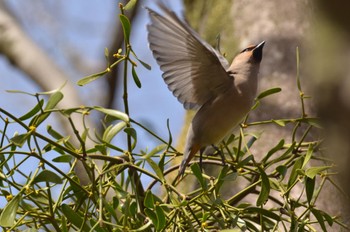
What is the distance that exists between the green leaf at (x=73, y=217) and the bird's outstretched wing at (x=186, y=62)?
13.8 inches

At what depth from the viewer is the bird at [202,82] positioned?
120 centimetres

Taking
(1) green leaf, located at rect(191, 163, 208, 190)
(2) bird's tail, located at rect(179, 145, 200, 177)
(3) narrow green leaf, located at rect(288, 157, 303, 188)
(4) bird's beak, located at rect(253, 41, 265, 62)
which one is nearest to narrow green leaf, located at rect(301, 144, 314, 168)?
(3) narrow green leaf, located at rect(288, 157, 303, 188)

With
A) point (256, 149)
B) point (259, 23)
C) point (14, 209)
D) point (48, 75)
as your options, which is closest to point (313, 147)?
point (14, 209)

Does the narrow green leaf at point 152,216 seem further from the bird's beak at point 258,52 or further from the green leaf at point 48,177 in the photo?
the bird's beak at point 258,52

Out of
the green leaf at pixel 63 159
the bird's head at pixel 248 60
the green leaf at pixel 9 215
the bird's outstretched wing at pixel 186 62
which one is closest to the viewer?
the green leaf at pixel 9 215

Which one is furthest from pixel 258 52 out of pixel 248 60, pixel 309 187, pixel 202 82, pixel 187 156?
pixel 309 187

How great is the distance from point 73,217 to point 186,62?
1.43ft

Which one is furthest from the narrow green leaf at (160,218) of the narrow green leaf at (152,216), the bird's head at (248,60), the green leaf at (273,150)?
the bird's head at (248,60)

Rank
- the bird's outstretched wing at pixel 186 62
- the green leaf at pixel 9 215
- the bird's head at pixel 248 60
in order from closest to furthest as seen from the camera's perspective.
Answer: the green leaf at pixel 9 215, the bird's outstretched wing at pixel 186 62, the bird's head at pixel 248 60

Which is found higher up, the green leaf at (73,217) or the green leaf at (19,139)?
the green leaf at (19,139)

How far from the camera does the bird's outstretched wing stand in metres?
1.17

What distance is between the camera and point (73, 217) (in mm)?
960

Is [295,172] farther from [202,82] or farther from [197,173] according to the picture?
[202,82]

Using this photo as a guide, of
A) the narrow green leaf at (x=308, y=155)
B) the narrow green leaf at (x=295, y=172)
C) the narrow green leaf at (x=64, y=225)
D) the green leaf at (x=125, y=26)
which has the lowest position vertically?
the narrow green leaf at (x=295, y=172)
